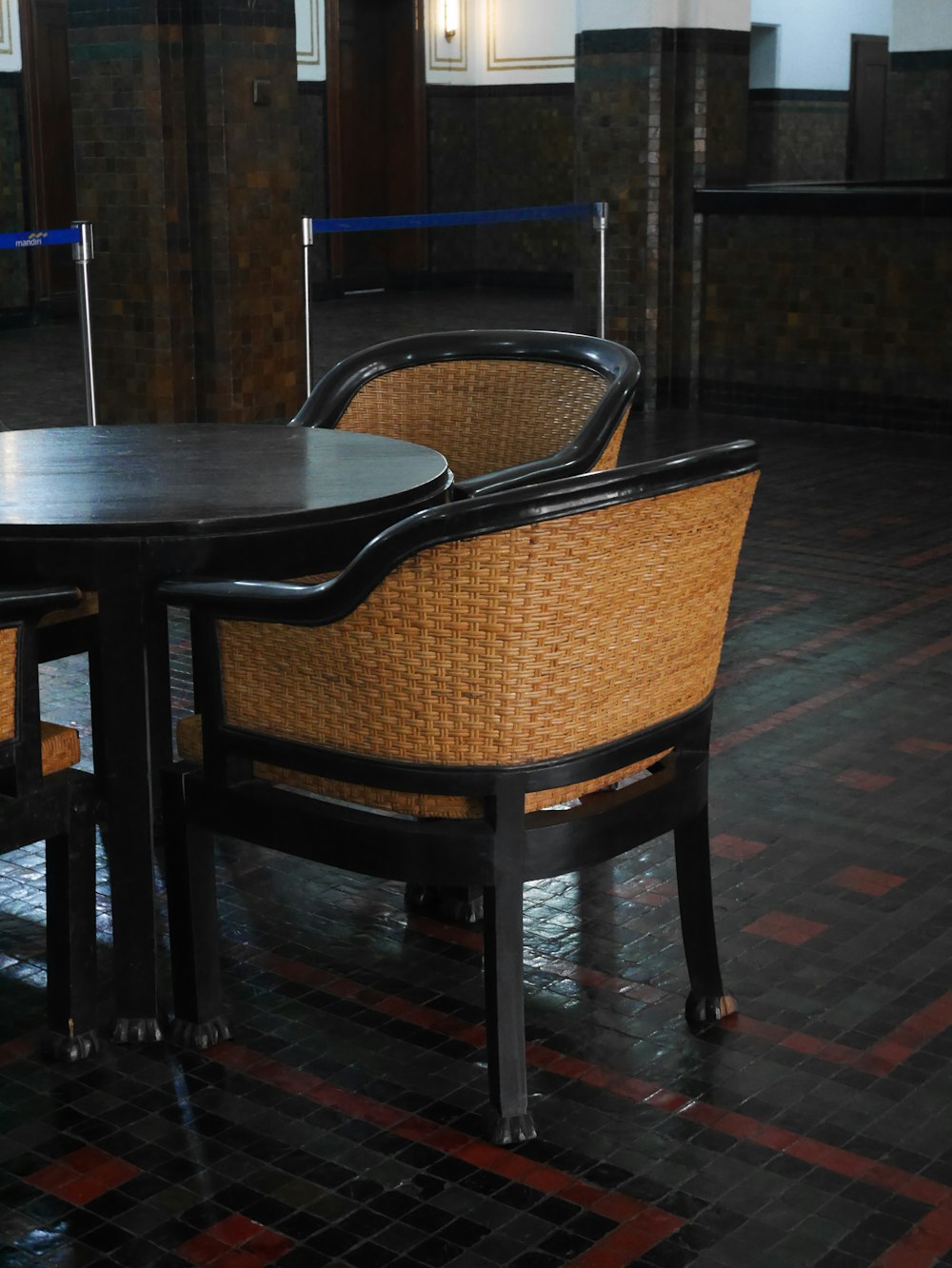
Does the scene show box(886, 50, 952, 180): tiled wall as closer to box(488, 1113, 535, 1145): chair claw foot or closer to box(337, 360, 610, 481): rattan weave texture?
box(337, 360, 610, 481): rattan weave texture

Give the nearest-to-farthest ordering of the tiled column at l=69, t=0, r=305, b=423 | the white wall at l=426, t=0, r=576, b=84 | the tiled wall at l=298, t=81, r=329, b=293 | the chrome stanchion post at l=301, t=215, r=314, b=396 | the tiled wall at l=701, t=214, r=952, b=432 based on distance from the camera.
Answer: the chrome stanchion post at l=301, t=215, r=314, b=396 → the tiled column at l=69, t=0, r=305, b=423 → the tiled wall at l=701, t=214, r=952, b=432 → the tiled wall at l=298, t=81, r=329, b=293 → the white wall at l=426, t=0, r=576, b=84

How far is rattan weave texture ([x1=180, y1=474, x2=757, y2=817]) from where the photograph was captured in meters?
2.03

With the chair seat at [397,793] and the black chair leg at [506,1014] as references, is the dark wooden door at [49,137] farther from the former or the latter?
the black chair leg at [506,1014]

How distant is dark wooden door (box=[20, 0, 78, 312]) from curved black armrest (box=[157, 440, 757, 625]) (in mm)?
10745

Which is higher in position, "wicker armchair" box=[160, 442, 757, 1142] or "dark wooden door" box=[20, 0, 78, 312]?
"dark wooden door" box=[20, 0, 78, 312]

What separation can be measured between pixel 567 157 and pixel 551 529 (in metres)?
13.1

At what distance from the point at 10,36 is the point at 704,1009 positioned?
11069mm

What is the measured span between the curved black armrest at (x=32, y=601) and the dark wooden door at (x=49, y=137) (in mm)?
10685

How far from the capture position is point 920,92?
1145 cm

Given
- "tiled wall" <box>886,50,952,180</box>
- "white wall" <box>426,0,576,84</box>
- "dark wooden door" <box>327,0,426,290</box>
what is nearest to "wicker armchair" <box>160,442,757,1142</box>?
"tiled wall" <box>886,50,952,180</box>

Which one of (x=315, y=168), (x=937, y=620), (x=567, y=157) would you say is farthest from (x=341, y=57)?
(x=937, y=620)

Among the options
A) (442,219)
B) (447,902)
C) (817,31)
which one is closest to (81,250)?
(442,219)

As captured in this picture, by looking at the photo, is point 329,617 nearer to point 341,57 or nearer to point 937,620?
point 937,620

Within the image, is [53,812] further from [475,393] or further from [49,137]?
[49,137]
